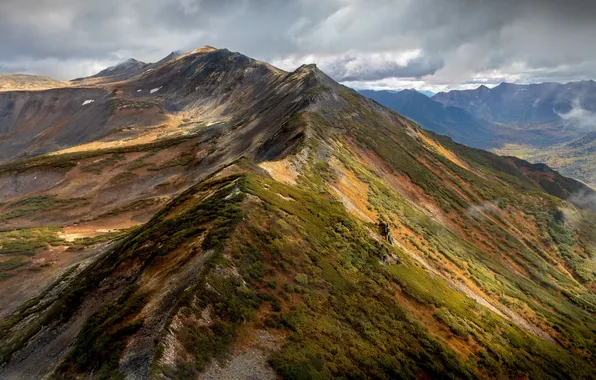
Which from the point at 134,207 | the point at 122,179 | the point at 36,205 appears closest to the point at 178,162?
the point at 122,179

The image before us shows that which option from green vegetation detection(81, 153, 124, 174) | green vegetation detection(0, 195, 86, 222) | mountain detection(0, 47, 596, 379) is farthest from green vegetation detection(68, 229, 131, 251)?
green vegetation detection(81, 153, 124, 174)

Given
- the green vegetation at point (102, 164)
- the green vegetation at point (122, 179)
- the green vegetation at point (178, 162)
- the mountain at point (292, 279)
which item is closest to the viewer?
the mountain at point (292, 279)

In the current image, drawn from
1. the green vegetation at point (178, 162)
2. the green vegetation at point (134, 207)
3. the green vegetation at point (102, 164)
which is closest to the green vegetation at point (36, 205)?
the green vegetation at point (134, 207)

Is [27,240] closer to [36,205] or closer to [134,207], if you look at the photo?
[134,207]

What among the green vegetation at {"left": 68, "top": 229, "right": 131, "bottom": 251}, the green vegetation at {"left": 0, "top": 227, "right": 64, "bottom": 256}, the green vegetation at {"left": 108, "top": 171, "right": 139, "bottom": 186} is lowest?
the green vegetation at {"left": 0, "top": 227, "right": 64, "bottom": 256}

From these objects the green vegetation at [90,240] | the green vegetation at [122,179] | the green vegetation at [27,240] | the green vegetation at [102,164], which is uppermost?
the green vegetation at [102,164]

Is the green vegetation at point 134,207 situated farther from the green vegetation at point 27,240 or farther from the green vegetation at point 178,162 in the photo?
the green vegetation at point 178,162

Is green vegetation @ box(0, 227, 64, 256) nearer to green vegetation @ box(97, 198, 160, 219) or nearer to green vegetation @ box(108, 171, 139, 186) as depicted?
green vegetation @ box(97, 198, 160, 219)

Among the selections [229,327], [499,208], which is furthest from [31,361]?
[499,208]

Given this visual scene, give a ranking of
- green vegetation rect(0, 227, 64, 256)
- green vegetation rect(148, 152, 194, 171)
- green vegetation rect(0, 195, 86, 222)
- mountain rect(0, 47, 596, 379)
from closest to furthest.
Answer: mountain rect(0, 47, 596, 379), green vegetation rect(0, 227, 64, 256), green vegetation rect(0, 195, 86, 222), green vegetation rect(148, 152, 194, 171)
